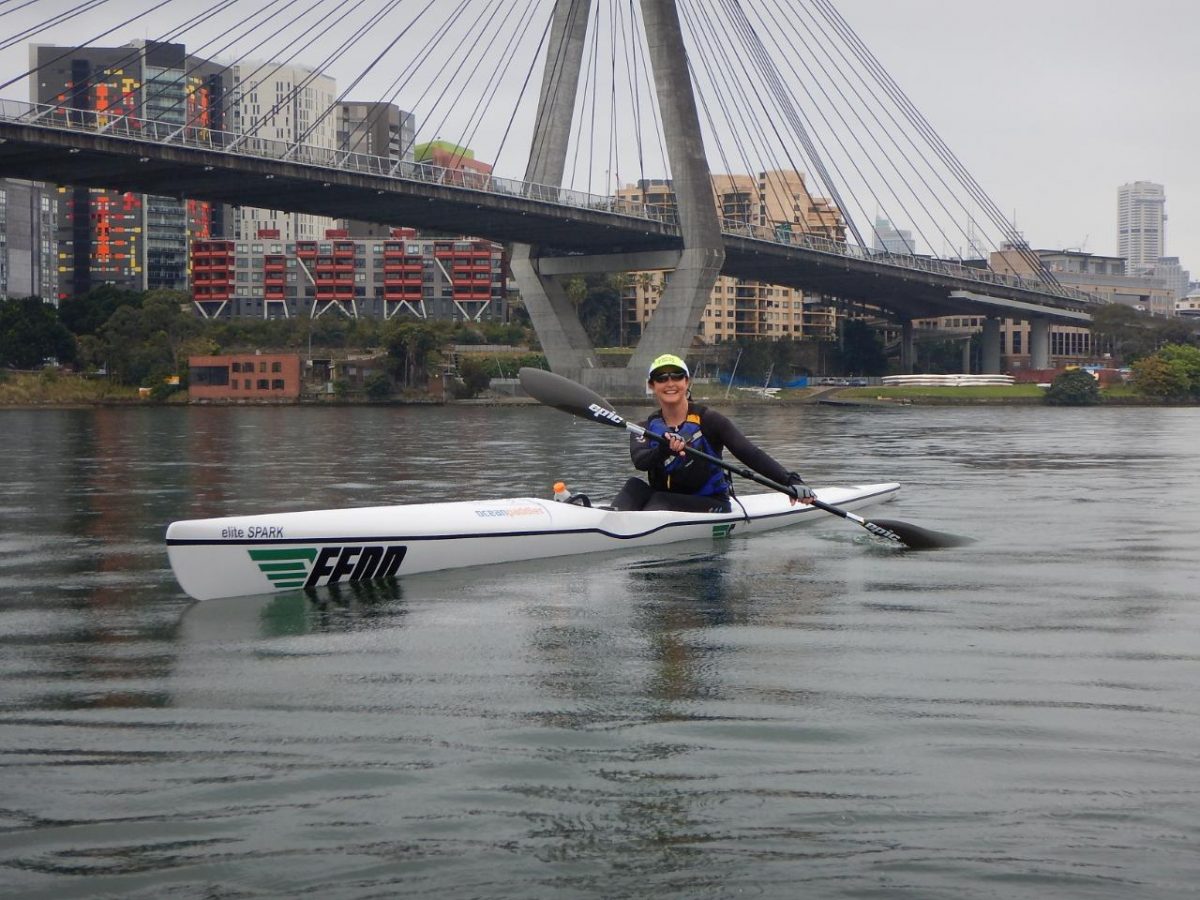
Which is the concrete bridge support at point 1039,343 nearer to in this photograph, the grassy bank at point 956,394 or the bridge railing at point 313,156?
the grassy bank at point 956,394

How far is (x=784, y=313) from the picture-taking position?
142500mm

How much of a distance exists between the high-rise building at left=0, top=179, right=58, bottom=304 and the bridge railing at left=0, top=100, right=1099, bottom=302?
335 ft

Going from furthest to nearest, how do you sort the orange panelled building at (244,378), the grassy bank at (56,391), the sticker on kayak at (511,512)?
the grassy bank at (56,391), the orange panelled building at (244,378), the sticker on kayak at (511,512)

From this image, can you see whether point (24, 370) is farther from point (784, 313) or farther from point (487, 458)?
point (487, 458)

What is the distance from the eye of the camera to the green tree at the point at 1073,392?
87.2 m

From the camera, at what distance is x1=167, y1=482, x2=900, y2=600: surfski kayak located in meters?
8.93

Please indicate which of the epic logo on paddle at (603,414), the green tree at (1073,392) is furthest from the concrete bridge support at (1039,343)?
the epic logo on paddle at (603,414)

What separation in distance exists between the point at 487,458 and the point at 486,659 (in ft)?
65.1

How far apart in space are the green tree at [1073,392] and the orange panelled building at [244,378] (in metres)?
47.1

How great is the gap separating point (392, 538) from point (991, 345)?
104175 mm

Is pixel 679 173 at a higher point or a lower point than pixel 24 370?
higher

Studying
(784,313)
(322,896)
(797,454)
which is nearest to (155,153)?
(797,454)

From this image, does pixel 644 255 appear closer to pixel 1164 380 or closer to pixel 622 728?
pixel 1164 380

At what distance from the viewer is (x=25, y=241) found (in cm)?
16762
